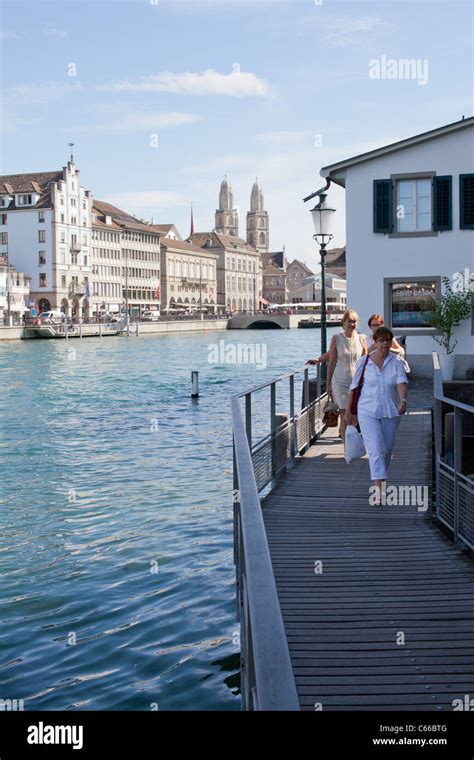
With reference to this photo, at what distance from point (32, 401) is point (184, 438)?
12.3 metres

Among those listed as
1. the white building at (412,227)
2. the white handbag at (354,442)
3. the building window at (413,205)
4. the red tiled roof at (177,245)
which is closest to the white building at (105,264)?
the red tiled roof at (177,245)

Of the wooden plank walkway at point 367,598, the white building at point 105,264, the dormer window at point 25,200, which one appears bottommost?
the wooden plank walkway at point 367,598

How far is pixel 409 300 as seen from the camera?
81.6ft

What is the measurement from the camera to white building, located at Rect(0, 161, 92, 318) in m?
122

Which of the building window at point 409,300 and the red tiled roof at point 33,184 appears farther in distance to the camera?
the red tiled roof at point 33,184

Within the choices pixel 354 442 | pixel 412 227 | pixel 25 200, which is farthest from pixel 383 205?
pixel 25 200

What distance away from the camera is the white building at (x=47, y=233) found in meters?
122

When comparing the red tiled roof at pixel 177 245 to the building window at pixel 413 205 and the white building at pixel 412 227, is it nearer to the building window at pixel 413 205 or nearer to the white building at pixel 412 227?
the white building at pixel 412 227

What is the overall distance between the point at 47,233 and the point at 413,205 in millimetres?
102654

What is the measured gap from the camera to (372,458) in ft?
31.7

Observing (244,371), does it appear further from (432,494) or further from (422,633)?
(422,633)

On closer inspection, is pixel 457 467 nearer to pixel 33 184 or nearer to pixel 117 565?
pixel 117 565

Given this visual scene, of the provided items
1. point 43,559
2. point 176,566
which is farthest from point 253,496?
point 43,559

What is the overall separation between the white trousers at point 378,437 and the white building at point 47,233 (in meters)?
114
